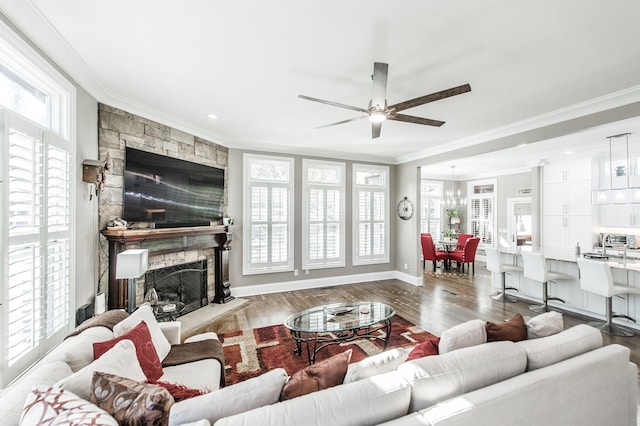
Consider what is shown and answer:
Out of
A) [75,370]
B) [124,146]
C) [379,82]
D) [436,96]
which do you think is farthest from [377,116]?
[124,146]

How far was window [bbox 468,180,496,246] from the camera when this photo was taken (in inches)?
348

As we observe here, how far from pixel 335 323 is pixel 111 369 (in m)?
2.06

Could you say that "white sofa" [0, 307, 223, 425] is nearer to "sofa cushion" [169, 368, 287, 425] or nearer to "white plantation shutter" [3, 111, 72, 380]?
"white plantation shutter" [3, 111, 72, 380]

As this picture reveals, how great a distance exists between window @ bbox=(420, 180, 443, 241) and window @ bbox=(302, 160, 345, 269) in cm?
442

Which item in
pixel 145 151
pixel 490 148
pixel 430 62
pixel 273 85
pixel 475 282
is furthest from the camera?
pixel 475 282

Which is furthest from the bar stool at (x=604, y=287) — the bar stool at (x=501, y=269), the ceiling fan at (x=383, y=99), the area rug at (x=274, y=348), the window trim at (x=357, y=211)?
the window trim at (x=357, y=211)

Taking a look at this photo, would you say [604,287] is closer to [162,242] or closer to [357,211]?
[357,211]

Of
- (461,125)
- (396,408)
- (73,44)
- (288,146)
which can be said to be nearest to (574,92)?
(461,125)

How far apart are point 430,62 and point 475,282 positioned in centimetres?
530

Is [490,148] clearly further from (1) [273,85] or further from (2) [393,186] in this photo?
(1) [273,85]

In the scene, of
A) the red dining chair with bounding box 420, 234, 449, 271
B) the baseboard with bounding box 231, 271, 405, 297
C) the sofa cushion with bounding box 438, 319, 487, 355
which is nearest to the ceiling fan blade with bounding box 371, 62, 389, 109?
the sofa cushion with bounding box 438, 319, 487, 355

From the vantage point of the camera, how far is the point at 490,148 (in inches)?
177

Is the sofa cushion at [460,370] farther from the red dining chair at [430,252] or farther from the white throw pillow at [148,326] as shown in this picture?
the red dining chair at [430,252]

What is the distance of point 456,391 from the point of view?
1395 millimetres
